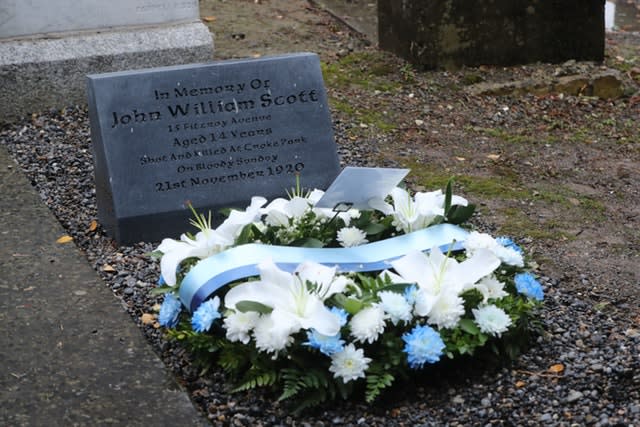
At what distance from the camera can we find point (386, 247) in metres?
3.31

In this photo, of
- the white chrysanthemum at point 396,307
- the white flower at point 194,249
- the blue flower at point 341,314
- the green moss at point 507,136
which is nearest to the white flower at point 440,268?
the white chrysanthemum at point 396,307

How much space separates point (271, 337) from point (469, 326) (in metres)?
0.61

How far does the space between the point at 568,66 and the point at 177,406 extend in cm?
463

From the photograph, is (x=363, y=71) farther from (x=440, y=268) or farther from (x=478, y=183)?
(x=440, y=268)

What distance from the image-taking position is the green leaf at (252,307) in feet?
9.39

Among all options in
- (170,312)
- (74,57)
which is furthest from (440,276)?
(74,57)

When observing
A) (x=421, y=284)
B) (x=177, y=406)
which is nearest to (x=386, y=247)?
(x=421, y=284)

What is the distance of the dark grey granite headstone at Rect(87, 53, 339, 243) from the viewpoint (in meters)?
4.09

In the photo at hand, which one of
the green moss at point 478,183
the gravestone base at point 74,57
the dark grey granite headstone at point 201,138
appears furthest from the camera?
the gravestone base at point 74,57

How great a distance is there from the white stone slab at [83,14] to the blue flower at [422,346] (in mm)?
3973

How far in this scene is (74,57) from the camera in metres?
5.99

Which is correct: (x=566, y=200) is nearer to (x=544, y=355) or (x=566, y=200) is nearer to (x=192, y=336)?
(x=544, y=355)

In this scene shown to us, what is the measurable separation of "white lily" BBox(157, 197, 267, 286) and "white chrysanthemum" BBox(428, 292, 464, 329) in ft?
2.50

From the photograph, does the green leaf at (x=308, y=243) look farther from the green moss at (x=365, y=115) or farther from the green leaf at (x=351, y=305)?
the green moss at (x=365, y=115)
